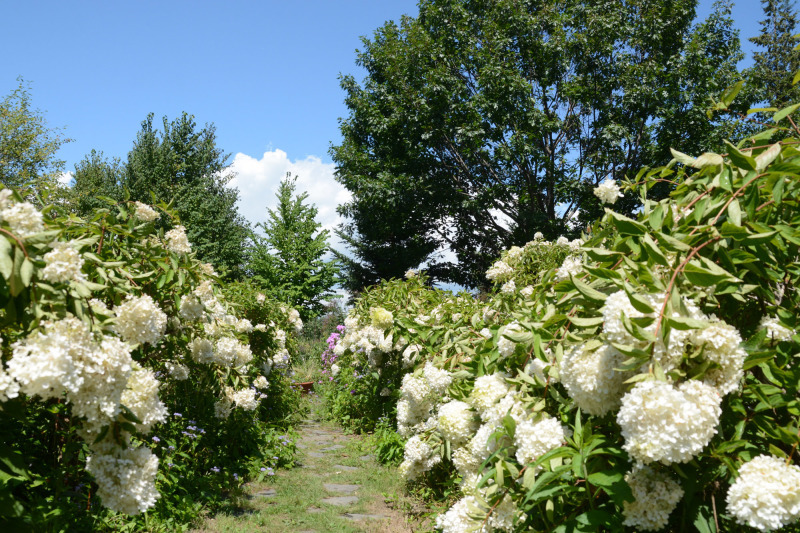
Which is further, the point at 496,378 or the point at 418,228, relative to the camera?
the point at 418,228

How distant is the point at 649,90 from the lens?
14.7 m

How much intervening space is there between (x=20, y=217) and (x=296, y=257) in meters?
15.0

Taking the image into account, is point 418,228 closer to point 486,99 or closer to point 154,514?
point 486,99

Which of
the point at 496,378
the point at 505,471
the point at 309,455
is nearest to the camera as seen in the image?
the point at 505,471

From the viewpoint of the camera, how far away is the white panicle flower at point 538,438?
68.6 inches

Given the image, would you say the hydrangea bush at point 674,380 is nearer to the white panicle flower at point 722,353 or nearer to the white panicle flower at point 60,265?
the white panicle flower at point 722,353

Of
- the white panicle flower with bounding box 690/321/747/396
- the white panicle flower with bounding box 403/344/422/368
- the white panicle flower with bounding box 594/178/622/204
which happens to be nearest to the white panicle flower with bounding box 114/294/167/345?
the white panicle flower with bounding box 690/321/747/396

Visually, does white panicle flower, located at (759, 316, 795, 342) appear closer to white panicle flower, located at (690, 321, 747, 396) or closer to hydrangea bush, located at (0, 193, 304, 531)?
white panicle flower, located at (690, 321, 747, 396)

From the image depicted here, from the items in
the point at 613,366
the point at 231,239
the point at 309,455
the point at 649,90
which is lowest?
the point at 309,455

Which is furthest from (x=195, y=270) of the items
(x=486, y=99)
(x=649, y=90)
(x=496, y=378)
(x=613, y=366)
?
(x=649, y=90)

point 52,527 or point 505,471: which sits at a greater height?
point 505,471

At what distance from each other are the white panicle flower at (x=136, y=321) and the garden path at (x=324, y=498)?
1.89 m

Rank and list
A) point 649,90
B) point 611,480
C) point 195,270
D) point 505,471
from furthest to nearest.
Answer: point 649,90 < point 195,270 < point 505,471 < point 611,480

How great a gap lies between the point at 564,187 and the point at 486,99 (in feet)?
11.0
